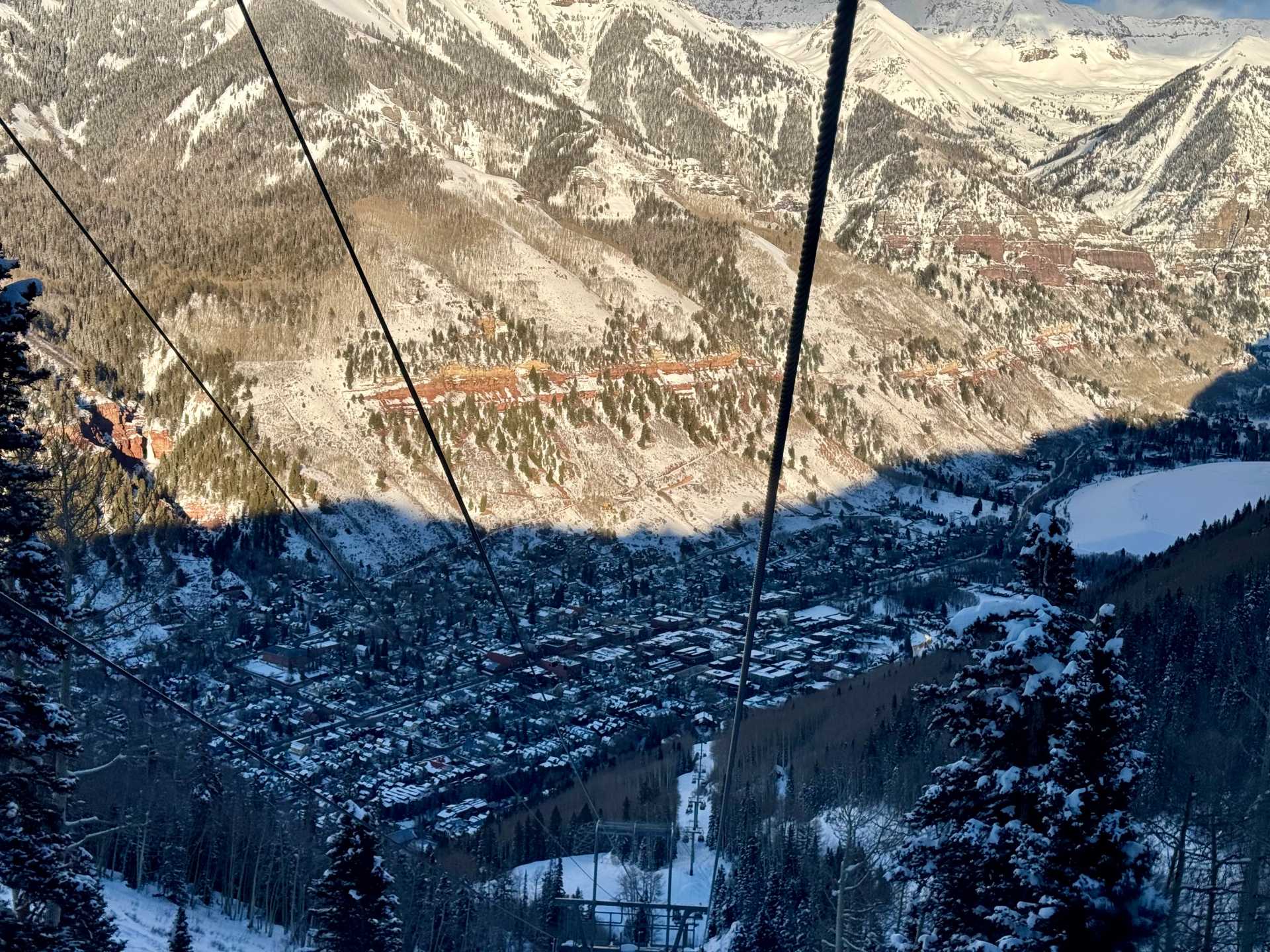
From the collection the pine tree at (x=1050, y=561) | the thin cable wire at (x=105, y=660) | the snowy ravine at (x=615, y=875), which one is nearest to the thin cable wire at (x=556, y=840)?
the snowy ravine at (x=615, y=875)

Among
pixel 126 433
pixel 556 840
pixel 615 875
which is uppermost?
pixel 126 433

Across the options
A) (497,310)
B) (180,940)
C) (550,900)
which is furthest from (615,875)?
(497,310)

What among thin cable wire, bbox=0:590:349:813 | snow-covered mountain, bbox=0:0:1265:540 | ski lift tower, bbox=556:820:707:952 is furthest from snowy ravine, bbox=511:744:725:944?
snow-covered mountain, bbox=0:0:1265:540

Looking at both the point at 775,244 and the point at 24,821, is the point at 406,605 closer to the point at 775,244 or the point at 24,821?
the point at 24,821

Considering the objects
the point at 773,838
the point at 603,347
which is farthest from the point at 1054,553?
the point at 603,347

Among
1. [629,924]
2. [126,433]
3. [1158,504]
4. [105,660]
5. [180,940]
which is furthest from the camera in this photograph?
[1158,504]

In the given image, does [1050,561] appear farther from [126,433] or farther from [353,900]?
[126,433]

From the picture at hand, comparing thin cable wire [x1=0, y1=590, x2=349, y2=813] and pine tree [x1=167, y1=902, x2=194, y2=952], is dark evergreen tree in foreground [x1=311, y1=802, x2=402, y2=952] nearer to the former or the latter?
thin cable wire [x1=0, y1=590, x2=349, y2=813]
